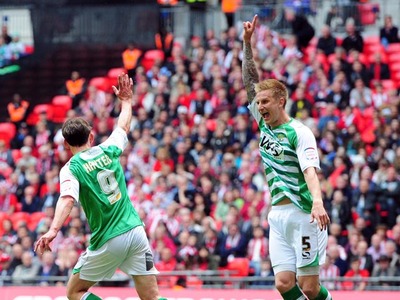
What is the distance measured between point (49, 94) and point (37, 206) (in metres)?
5.76

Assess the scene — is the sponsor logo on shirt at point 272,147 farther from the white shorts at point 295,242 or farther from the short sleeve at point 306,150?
the white shorts at point 295,242

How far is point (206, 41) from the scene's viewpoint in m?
25.5

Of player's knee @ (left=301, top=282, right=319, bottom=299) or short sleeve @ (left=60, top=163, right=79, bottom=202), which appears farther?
player's knee @ (left=301, top=282, right=319, bottom=299)

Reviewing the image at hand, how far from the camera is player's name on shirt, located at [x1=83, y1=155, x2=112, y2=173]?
10.2 m

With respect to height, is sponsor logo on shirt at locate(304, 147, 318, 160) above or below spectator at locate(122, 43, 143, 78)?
above

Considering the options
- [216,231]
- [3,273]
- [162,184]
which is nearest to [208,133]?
[162,184]

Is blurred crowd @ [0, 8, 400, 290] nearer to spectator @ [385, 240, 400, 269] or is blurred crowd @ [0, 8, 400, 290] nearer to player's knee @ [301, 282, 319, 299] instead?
spectator @ [385, 240, 400, 269]

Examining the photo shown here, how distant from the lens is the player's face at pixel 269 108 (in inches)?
414

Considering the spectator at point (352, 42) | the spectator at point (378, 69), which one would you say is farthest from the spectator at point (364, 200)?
the spectator at point (352, 42)

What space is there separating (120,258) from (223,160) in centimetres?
983

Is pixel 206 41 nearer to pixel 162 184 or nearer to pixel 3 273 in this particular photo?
pixel 162 184

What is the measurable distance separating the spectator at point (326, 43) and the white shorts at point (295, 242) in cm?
1275

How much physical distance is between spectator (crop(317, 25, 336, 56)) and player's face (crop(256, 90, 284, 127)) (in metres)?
12.6

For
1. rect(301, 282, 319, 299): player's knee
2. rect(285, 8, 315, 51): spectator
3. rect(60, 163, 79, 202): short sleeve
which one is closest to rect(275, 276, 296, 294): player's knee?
rect(301, 282, 319, 299): player's knee
